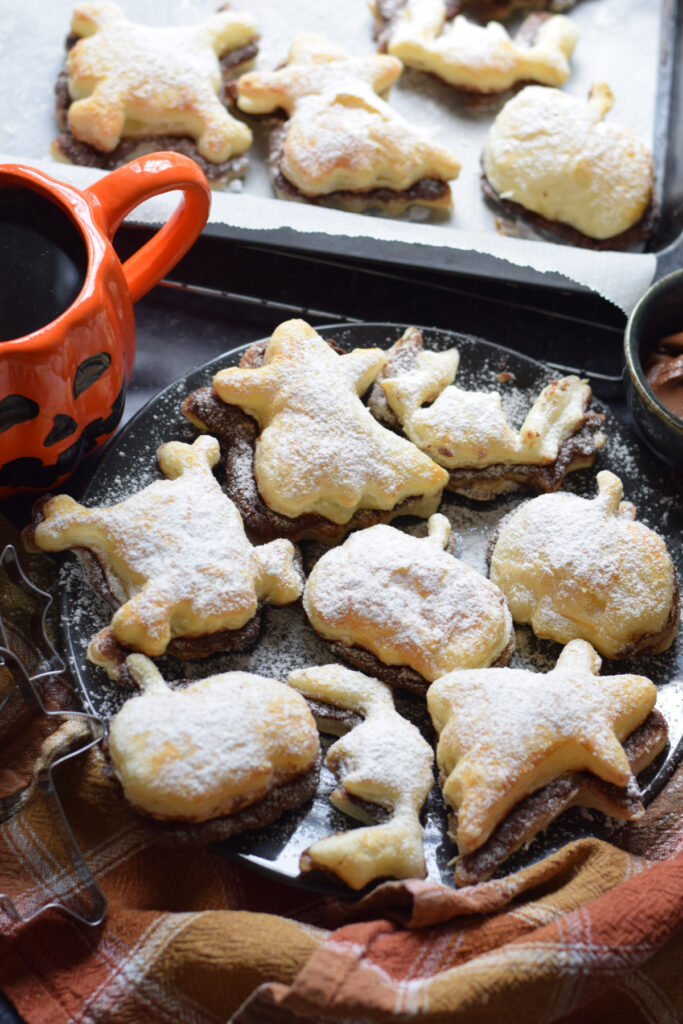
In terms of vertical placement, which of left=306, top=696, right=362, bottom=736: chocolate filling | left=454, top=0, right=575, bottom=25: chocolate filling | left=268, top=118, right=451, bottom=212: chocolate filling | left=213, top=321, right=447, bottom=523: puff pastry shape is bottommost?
left=306, top=696, right=362, bottom=736: chocolate filling

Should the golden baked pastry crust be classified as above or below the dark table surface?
below

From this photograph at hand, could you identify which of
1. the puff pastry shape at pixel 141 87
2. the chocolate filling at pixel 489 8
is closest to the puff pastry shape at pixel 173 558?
the puff pastry shape at pixel 141 87

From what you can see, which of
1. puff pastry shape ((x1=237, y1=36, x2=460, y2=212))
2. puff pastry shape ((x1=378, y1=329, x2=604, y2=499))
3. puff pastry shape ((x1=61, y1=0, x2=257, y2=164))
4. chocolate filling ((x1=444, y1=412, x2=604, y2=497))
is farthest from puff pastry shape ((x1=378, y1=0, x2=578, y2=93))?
chocolate filling ((x1=444, y1=412, x2=604, y2=497))

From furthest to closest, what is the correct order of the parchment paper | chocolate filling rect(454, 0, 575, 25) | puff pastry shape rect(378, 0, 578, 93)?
chocolate filling rect(454, 0, 575, 25) < puff pastry shape rect(378, 0, 578, 93) < the parchment paper

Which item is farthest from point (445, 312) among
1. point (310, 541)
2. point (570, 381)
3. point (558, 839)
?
point (558, 839)

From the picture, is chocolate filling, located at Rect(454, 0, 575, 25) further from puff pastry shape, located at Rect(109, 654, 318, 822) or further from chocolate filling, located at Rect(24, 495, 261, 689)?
puff pastry shape, located at Rect(109, 654, 318, 822)
